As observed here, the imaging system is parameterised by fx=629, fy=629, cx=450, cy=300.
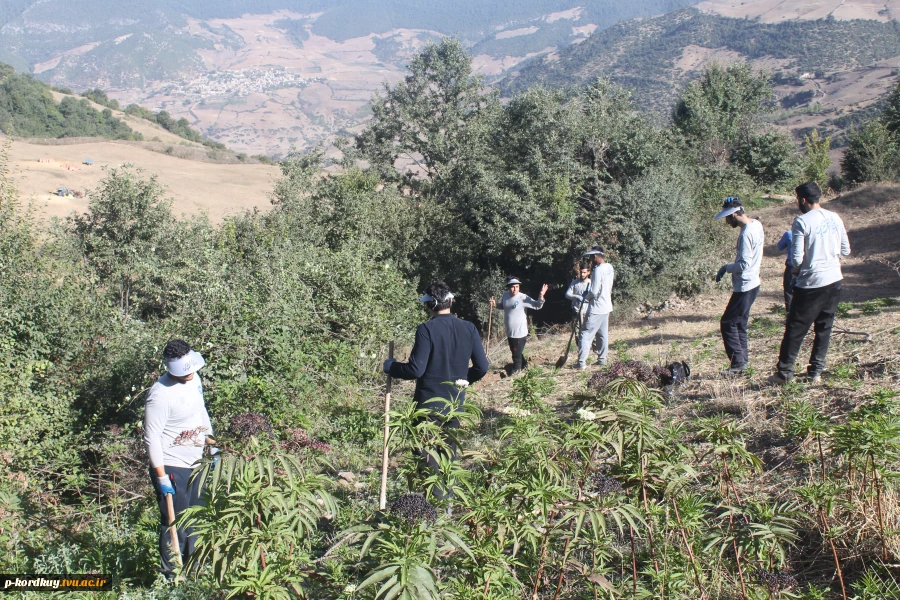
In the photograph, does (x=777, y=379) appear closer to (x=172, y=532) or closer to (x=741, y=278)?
(x=741, y=278)

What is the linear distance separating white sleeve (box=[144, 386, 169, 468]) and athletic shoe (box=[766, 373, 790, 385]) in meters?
4.94

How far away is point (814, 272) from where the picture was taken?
514 centimetres

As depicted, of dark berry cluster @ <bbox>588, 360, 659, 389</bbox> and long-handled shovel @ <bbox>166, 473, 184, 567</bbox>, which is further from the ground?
dark berry cluster @ <bbox>588, 360, 659, 389</bbox>

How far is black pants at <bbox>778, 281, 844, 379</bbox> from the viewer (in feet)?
17.0

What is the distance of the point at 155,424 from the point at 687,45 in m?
160

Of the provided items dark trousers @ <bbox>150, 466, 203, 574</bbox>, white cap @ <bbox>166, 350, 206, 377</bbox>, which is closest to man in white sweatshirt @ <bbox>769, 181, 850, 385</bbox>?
white cap @ <bbox>166, 350, 206, 377</bbox>

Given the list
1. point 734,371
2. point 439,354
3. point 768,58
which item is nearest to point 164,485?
point 439,354

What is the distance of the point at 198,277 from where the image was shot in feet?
31.2

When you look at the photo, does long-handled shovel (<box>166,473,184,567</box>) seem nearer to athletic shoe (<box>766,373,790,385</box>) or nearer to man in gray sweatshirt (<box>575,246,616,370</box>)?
athletic shoe (<box>766,373,790,385</box>)

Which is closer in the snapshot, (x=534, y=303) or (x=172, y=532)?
(x=172, y=532)

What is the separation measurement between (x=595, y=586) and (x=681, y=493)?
0.96 meters

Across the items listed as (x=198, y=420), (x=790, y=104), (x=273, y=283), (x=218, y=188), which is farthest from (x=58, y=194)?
(x=790, y=104)

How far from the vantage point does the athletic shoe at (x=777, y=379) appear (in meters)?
5.47

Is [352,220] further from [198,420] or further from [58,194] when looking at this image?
[58,194]
